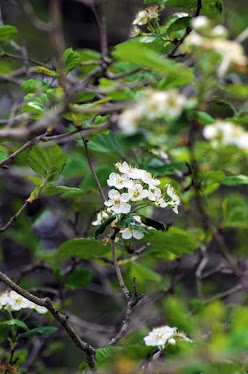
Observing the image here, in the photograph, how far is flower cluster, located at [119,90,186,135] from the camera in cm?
113

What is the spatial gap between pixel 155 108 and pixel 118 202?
528mm

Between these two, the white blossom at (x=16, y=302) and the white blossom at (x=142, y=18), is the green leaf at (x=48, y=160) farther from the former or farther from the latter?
the white blossom at (x=142, y=18)

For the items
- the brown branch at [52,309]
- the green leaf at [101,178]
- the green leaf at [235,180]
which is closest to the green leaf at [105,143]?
the green leaf at [101,178]

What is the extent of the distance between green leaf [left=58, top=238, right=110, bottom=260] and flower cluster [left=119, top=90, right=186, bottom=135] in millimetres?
682

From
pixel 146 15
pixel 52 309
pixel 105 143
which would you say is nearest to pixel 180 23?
pixel 146 15

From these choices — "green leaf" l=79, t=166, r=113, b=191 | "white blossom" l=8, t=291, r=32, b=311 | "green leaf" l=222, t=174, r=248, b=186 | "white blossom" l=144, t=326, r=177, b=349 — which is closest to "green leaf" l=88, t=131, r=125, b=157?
"green leaf" l=79, t=166, r=113, b=191

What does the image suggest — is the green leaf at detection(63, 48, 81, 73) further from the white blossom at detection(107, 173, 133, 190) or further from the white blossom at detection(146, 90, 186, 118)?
the white blossom at detection(146, 90, 186, 118)

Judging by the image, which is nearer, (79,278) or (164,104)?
(164,104)

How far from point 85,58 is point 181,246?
1035 mm

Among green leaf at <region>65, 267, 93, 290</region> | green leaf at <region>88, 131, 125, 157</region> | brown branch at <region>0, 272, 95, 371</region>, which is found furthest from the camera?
green leaf at <region>65, 267, 93, 290</region>

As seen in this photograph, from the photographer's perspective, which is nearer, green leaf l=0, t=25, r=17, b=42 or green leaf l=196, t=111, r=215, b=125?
green leaf l=196, t=111, r=215, b=125

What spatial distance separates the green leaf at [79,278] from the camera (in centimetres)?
237

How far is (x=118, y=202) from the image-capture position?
1610 mm

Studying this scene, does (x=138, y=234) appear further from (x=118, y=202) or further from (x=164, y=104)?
(x=164, y=104)
